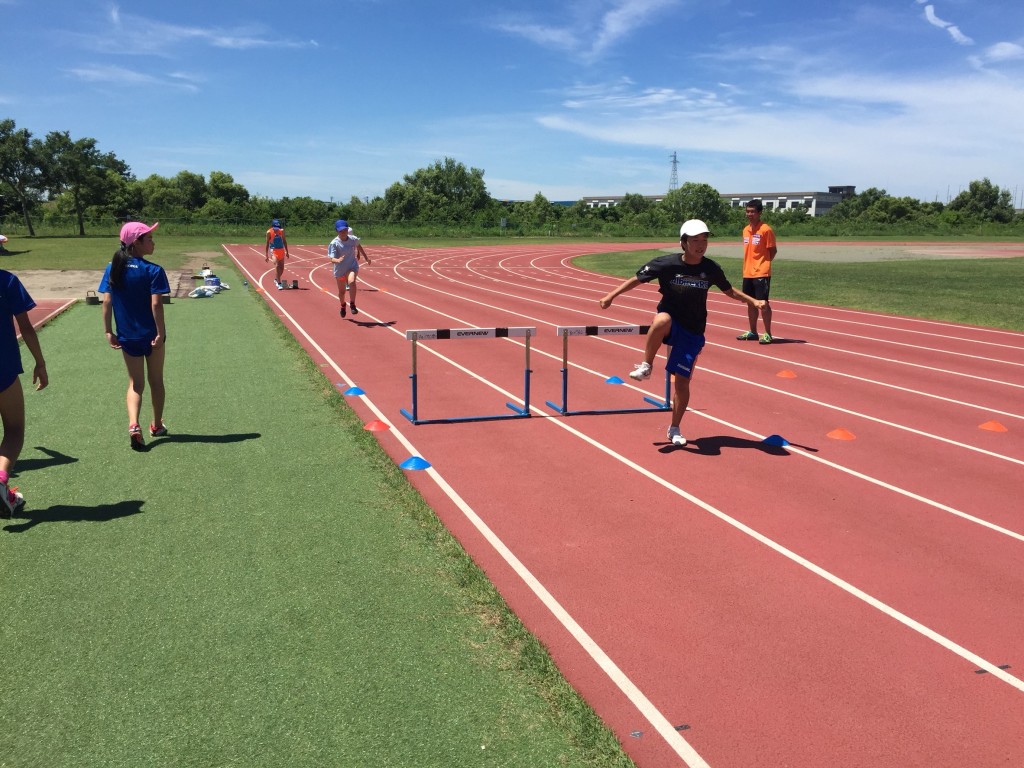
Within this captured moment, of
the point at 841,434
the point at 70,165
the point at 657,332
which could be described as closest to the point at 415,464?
the point at 657,332

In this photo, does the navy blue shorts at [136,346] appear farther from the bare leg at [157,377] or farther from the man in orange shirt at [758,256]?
the man in orange shirt at [758,256]

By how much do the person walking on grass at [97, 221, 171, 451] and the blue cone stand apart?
230 centimetres

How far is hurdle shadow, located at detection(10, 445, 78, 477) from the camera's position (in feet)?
20.3

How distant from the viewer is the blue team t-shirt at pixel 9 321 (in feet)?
16.5

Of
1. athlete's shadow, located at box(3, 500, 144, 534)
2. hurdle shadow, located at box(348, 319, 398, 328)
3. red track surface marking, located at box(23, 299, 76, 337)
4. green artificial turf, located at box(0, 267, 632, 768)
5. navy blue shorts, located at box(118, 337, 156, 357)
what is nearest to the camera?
green artificial turf, located at box(0, 267, 632, 768)

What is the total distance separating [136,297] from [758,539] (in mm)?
5368

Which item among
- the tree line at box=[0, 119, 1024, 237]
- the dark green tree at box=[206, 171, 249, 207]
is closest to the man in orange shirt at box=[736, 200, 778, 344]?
the tree line at box=[0, 119, 1024, 237]

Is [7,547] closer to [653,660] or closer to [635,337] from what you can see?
[653,660]

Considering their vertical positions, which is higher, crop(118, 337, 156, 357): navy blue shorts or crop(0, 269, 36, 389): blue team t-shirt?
crop(0, 269, 36, 389): blue team t-shirt

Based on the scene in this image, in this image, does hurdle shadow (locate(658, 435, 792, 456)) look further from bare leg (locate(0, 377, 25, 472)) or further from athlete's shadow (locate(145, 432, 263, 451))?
bare leg (locate(0, 377, 25, 472))

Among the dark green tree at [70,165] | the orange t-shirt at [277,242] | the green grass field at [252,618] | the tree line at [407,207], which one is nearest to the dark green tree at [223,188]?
the tree line at [407,207]

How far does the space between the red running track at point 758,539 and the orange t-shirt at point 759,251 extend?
172 centimetres

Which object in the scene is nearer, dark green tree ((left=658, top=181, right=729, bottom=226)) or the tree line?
the tree line

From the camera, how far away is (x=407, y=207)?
96812mm
